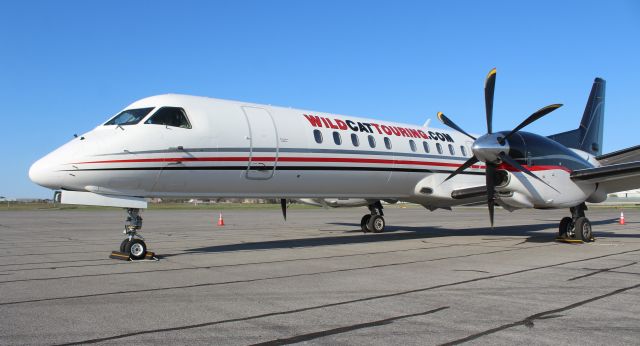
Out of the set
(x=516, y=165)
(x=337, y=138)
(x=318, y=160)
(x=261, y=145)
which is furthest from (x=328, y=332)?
(x=516, y=165)

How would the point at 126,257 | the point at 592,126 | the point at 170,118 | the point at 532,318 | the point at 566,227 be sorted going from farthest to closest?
the point at 592,126, the point at 566,227, the point at 170,118, the point at 126,257, the point at 532,318

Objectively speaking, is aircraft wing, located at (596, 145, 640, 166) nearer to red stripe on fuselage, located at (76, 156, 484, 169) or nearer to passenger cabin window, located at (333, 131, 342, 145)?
red stripe on fuselage, located at (76, 156, 484, 169)

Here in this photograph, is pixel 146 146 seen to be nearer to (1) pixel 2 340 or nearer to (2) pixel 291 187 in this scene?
(2) pixel 291 187

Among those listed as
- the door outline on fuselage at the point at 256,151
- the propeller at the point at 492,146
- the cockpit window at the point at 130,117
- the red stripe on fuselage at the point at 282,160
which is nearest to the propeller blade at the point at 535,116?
the propeller at the point at 492,146

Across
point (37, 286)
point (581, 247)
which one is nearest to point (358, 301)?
point (37, 286)

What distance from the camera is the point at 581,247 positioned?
48.3 feet

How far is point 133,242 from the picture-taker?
1165 centimetres

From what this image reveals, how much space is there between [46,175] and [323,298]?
7.20 m

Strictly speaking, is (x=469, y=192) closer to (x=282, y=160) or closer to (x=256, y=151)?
(x=282, y=160)

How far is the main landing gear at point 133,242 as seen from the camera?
11570 millimetres

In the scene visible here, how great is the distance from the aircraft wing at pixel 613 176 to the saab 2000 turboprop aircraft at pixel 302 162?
34 mm

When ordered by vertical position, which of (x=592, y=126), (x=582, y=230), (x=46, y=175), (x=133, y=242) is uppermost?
(x=592, y=126)

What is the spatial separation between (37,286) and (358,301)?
5087mm

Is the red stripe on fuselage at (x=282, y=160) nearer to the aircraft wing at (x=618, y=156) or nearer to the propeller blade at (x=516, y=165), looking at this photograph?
the propeller blade at (x=516, y=165)
